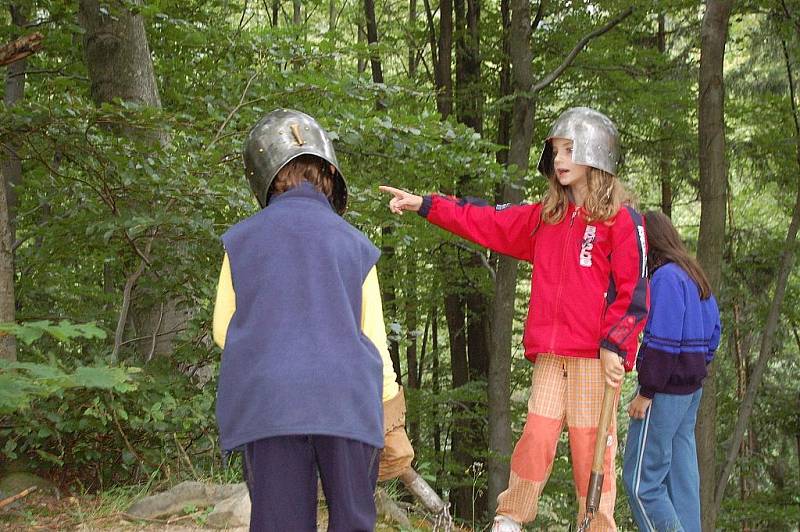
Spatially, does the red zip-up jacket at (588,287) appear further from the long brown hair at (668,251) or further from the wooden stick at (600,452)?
the long brown hair at (668,251)

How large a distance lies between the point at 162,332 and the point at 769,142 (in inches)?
351

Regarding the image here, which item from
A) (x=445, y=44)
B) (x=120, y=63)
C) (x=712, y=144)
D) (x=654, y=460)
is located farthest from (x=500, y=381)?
(x=654, y=460)

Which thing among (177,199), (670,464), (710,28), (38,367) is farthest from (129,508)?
(710,28)

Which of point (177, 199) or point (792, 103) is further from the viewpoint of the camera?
point (792, 103)

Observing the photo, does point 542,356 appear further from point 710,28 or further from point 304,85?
point 710,28

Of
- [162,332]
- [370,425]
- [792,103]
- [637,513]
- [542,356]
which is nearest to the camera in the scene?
[370,425]

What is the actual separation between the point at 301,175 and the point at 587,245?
142 cm

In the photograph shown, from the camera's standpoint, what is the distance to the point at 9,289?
4.23 metres

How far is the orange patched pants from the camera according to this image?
362cm

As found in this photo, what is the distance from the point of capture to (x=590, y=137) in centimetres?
383

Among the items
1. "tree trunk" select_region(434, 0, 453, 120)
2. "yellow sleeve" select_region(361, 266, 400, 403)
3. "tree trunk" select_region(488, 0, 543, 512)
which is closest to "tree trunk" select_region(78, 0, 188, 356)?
"yellow sleeve" select_region(361, 266, 400, 403)

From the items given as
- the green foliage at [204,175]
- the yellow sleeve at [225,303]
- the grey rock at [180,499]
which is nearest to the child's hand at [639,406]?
the green foliage at [204,175]

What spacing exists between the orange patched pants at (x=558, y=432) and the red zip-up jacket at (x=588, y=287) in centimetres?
10

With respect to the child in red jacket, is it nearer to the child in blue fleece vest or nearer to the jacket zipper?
the jacket zipper
